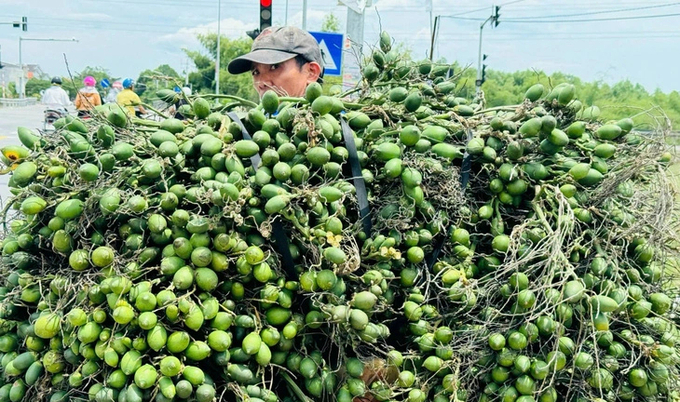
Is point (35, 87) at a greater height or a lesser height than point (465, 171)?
lesser

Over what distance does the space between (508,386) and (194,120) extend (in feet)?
4.81

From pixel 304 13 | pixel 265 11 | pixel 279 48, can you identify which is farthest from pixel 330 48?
pixel 279 48

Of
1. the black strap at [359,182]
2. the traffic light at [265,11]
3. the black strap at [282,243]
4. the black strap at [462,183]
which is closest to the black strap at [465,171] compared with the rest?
the black strap at [462,183]

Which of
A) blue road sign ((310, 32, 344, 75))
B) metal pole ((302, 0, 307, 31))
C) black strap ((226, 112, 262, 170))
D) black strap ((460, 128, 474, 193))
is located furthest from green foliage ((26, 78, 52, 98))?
black strap ((460, 128, 474, 193))

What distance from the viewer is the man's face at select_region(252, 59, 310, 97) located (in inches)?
123

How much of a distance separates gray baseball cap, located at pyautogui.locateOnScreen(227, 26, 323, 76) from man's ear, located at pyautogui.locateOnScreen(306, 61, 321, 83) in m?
0.02

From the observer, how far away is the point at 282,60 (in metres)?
3.05

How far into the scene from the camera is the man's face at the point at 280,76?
312 centimetres

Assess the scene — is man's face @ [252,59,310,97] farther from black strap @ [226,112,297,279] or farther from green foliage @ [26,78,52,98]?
green foliage @ [26,78,52,98]

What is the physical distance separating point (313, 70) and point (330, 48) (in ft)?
14.6

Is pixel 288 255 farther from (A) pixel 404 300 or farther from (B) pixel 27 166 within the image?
(B) pixel 27 166

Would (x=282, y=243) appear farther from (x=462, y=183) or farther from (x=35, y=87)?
(x=35, y=87)

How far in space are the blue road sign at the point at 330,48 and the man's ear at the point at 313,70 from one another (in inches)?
164

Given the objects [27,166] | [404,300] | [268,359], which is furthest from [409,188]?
[27,166]
